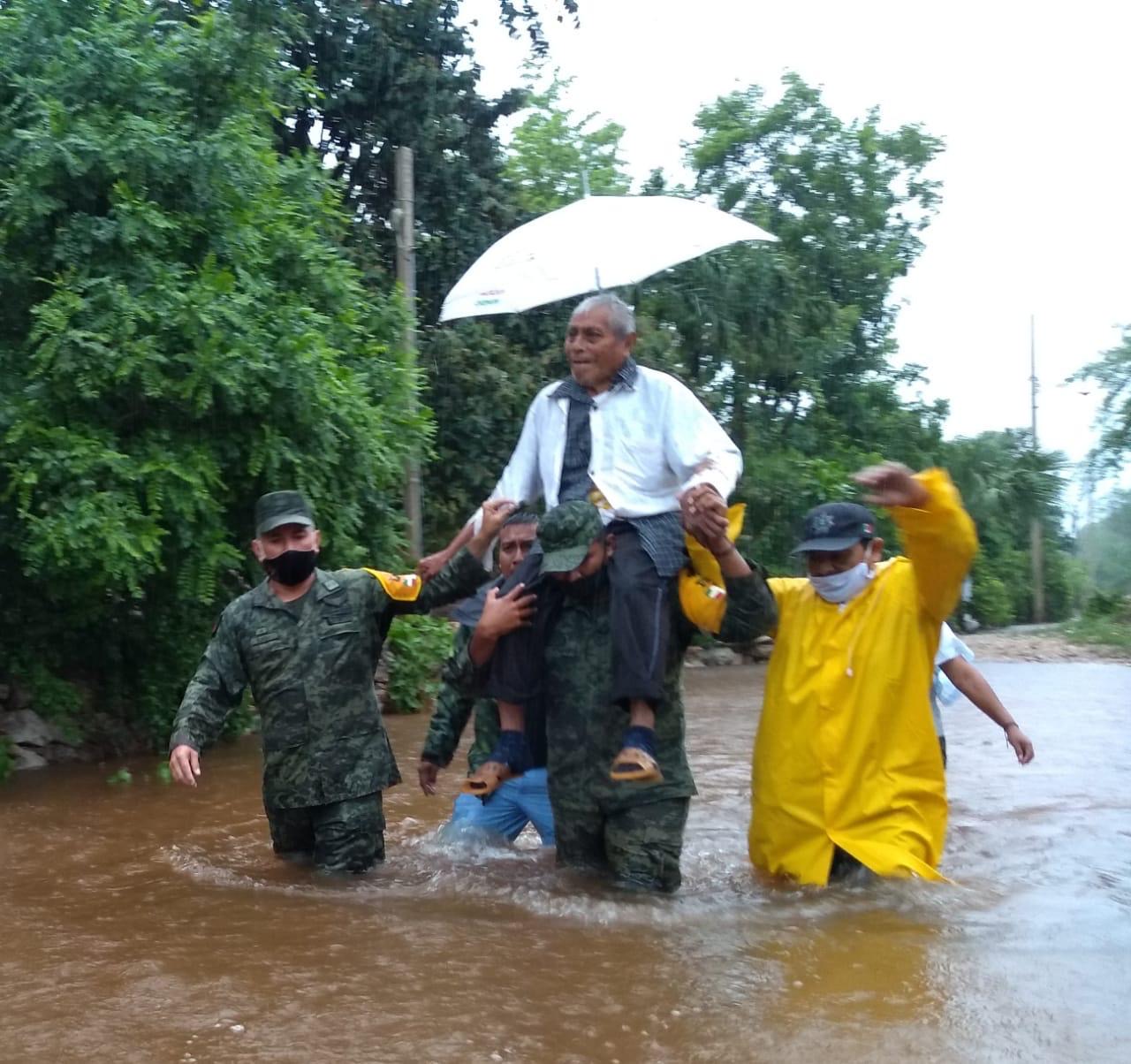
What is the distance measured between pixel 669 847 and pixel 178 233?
551 cm

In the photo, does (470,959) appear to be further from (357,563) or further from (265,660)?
(357,563)

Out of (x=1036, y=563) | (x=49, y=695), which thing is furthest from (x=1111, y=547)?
(x=49, y=695)

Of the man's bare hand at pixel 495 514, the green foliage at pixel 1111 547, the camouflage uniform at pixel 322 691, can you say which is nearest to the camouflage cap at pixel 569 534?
the man's bare hand at pixel 495 514

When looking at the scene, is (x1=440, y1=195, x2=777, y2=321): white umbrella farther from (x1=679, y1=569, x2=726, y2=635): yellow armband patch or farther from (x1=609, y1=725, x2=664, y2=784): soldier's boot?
(x1=609, y1=725, x2=664, y2=784): soldier's boot

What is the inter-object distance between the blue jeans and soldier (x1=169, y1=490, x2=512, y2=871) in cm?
48

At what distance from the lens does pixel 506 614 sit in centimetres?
520

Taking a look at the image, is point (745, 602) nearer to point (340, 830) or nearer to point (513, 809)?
point (513, 809)

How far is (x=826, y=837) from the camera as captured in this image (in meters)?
5.28

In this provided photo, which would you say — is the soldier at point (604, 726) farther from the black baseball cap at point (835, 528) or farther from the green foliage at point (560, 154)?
the green foliage at point (560, 154)

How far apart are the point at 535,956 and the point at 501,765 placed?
90 centimetres

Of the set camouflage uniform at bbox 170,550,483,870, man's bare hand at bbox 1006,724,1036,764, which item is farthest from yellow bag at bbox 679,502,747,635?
man's bare hand at bbox 1006,724,1036,764

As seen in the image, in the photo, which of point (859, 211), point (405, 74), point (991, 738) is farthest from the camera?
point (859, 211)

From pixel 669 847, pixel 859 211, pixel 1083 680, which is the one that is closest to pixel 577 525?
pixel 669 847

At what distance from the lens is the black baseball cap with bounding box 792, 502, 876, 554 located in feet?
17.5
